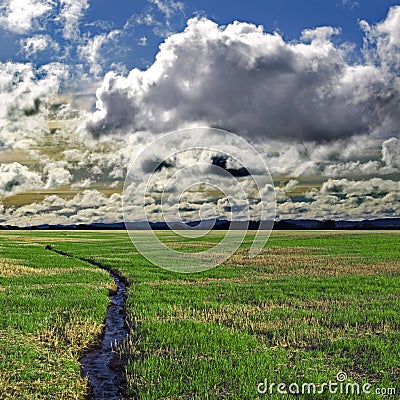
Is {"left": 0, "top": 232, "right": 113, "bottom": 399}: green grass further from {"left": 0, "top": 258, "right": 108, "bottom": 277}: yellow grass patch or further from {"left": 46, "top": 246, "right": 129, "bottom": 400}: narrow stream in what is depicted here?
{"left": 0, "top": 258, "right": 108, "bottom": 277}: yellow grass patch

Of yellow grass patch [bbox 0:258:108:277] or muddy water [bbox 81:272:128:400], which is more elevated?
muddy water [bbox 81:272:128:400]

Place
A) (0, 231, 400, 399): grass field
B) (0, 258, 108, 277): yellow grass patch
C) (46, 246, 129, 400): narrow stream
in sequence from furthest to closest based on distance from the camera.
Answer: (0, 258, 108, 277): yellow grass patch → (46, 246, 129, 400): narrow stream → (0, 231, 400, 399): grass field

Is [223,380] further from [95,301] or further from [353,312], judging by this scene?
[95,301]

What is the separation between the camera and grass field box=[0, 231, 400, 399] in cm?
1190

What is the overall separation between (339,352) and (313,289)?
12.4 meters

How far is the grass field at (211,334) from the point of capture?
11898mm
